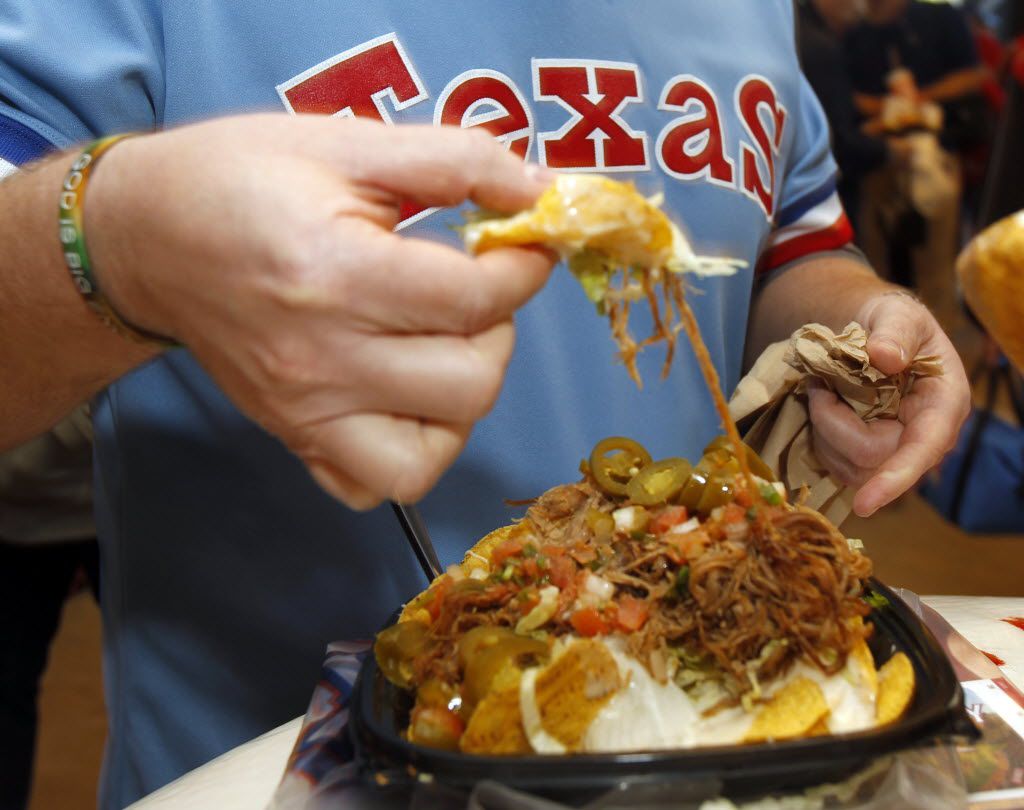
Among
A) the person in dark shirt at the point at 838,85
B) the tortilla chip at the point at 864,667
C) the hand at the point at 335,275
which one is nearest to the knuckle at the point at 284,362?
the hand at the point at 335,275

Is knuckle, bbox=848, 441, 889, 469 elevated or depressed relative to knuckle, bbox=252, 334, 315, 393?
depressed

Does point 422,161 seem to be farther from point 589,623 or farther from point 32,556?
point 32,556

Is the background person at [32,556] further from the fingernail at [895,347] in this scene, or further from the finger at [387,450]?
the fingernail at [895,347]

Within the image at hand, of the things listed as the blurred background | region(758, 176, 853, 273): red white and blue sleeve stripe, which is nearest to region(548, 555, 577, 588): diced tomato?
region(758, 176, 853, 273): red white and blue sleeve stripe

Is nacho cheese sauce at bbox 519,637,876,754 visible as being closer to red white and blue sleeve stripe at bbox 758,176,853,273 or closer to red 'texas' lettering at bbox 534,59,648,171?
red 'texas' lettering at bbox 534,59,648,171

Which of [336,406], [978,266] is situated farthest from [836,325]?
[336,406]

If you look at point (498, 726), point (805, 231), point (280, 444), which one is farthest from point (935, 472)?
point (498, 726)

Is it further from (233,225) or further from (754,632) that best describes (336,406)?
(754,632)
